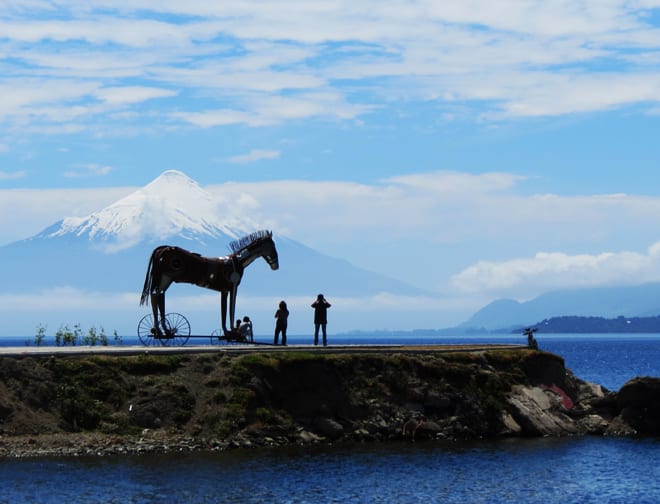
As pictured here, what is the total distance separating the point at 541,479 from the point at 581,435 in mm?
11723

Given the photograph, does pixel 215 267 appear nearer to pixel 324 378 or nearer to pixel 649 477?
pixel 324 378

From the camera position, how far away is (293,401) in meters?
47.1

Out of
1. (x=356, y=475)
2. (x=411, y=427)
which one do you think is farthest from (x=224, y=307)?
(x=356, y=475)

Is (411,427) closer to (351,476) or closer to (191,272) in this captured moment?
(351,476)

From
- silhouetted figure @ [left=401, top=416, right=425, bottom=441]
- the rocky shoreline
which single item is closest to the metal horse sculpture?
the rocky shoreline

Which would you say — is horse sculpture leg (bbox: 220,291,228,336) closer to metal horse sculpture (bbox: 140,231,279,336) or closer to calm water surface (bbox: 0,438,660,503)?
metal horse sculpture (bbox: 140,231,279,336)

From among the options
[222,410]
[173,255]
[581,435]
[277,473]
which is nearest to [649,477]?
[581,435]

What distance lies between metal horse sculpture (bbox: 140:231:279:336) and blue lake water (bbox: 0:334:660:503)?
11.7 m

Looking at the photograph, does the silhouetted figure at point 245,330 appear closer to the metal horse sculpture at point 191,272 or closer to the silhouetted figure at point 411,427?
the metal horse sculpture at point 191,272

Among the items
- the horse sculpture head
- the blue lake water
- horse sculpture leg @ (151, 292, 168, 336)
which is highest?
the horse sculpture head

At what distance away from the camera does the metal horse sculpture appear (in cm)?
5184

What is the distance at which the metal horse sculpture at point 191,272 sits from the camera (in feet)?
170

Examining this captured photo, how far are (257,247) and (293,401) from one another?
10613mm

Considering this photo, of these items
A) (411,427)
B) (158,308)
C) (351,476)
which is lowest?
(351,476)
